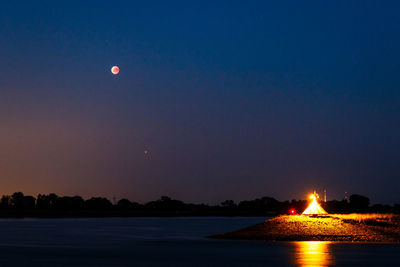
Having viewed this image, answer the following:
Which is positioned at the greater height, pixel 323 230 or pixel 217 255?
pixel 323 230

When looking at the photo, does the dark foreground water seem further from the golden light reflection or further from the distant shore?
the distant shore

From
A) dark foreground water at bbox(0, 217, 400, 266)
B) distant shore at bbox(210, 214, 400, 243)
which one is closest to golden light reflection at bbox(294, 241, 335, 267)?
dark foreground water at bbox(0, 217, 400, 266)

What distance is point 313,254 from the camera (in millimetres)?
55344

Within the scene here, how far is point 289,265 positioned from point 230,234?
32798 mm

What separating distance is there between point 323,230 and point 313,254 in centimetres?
2032

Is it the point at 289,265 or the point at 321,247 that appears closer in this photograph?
the point at 289,265

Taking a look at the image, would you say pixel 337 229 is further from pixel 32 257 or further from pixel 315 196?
pixel 32 257

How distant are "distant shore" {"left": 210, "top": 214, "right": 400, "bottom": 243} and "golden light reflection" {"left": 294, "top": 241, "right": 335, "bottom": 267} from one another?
141 inches

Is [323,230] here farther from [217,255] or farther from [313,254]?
[217,255]

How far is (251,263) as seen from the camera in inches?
1932

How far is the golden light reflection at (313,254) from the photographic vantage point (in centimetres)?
4853

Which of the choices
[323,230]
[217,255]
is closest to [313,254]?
[217,255]

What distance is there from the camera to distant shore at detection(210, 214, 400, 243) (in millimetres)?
73438

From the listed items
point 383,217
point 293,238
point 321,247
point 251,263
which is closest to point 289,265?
point 251,263
